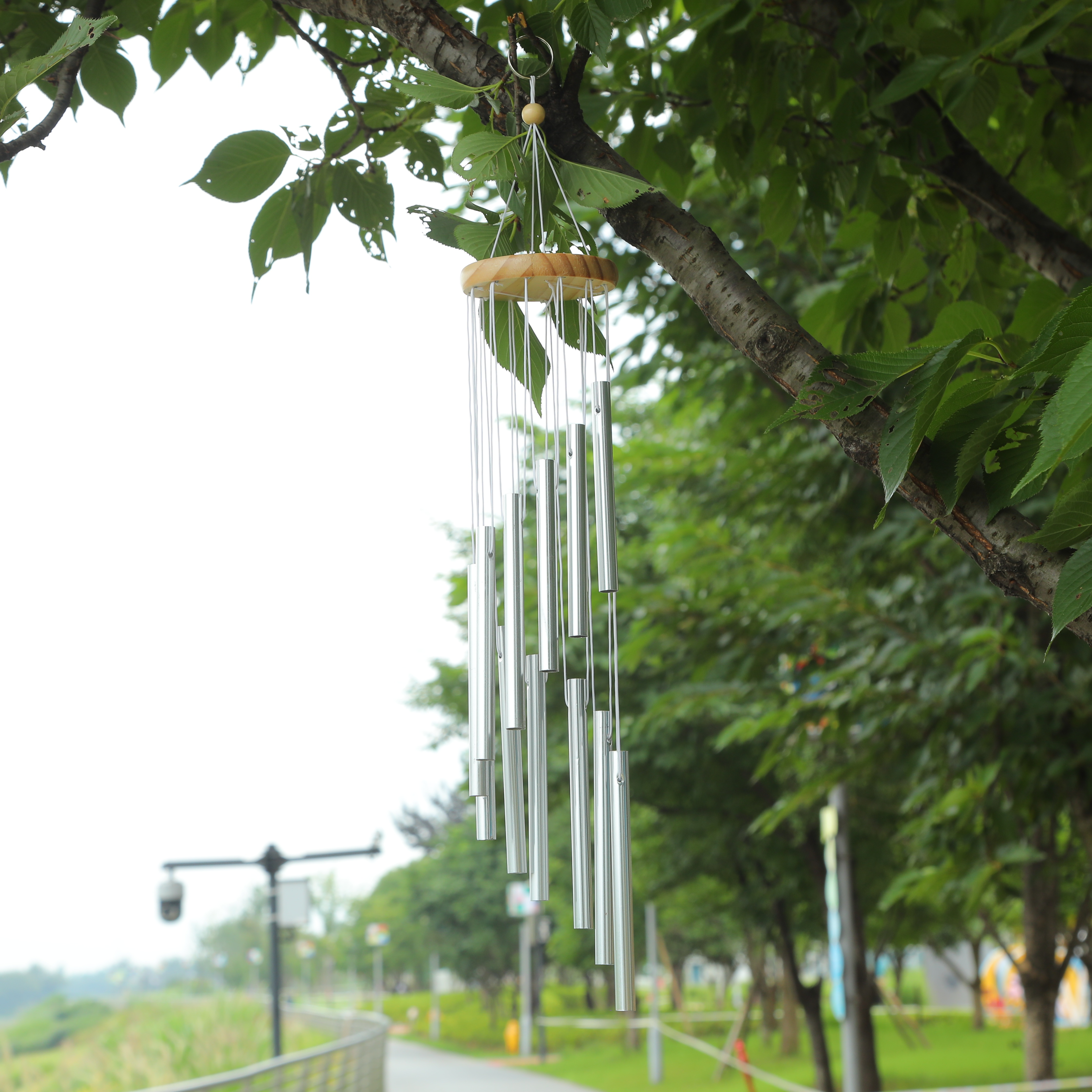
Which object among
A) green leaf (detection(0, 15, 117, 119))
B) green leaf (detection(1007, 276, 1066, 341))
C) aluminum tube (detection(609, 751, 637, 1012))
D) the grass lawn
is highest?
green leaf (detection(0, 15, 117, 119))

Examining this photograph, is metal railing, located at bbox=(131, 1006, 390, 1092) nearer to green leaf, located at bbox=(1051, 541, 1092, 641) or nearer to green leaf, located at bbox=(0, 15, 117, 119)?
green leaf, located at bbox=(0, 15, 117, 119)

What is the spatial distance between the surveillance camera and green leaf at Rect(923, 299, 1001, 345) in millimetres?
13307

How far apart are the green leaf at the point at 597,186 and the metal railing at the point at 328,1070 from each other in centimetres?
412

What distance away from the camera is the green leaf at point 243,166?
1.84 meters

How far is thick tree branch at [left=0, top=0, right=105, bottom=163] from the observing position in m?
1.62

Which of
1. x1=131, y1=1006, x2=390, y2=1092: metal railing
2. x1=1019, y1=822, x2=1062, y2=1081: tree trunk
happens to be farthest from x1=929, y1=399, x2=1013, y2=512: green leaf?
x1=1019, y1=822, x2=1062, y2=1081: tree trunk

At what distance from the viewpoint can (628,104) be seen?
2.58 m

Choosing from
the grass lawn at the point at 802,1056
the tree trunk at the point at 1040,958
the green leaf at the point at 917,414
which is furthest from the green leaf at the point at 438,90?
the grass lawn at the point at 802,1056

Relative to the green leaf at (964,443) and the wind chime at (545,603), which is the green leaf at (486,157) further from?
the green leaf at (964,443)

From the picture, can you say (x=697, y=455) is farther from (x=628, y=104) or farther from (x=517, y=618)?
(x=517, y=618)

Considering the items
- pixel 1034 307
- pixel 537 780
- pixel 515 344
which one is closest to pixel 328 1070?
pixel 537 780

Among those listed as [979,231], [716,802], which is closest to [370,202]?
A: [979,231]

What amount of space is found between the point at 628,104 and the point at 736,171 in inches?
11.7

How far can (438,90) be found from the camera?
152 cm
